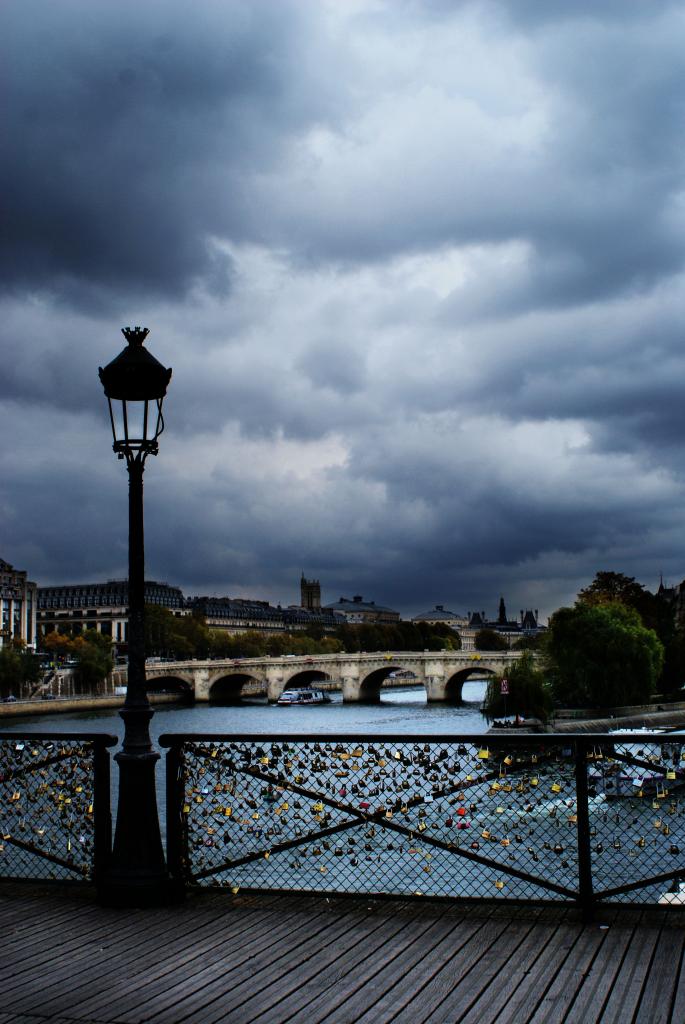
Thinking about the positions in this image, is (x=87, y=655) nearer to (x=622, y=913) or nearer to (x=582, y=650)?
(x=582, y=650)

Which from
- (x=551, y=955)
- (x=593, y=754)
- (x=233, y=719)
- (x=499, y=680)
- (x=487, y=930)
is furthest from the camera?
(x=233, y=719)

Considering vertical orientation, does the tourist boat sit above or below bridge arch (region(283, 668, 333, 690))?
below

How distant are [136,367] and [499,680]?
56.5 meters

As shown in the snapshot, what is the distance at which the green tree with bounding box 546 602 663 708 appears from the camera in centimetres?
6638

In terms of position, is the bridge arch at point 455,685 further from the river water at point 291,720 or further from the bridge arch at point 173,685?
the bridge arch at point 173,685

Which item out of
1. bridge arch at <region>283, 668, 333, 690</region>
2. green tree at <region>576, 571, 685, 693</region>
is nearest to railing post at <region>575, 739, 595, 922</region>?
green tree at <region>576, 571, 685, 693</region>

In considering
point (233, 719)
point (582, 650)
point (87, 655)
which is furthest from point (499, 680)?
point (87, 655)

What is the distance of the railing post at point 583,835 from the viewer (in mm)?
7559

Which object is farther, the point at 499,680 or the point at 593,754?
the point at 499,680

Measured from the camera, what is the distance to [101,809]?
8.77 metres

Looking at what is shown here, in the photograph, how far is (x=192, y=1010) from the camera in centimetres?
597

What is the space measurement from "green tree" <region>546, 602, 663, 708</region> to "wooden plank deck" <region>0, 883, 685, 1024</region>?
6045 cm

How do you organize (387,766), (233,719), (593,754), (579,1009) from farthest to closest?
(233,719), (387,766), (593,754), (579,1009)

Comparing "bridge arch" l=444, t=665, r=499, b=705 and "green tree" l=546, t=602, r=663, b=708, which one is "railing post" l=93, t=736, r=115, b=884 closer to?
"green tree" l=546, t=602, r=663, b=708
